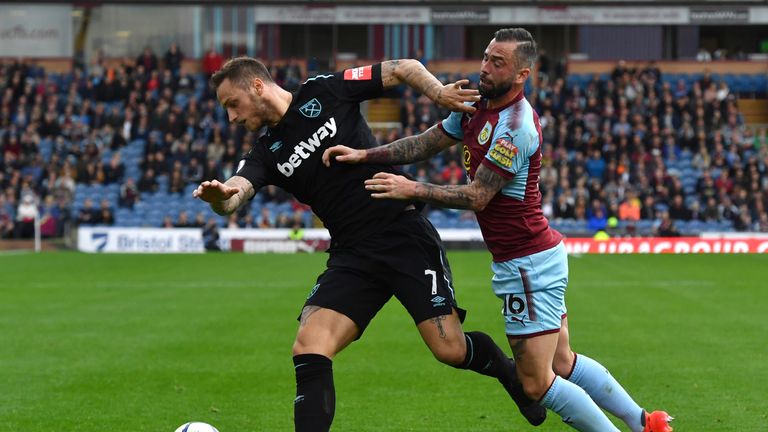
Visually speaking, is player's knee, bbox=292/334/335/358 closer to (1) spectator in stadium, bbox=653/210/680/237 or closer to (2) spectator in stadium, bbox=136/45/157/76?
(1) spectator in stadium, bbox=653/210/680/237

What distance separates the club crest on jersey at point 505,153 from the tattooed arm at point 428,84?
301 mm

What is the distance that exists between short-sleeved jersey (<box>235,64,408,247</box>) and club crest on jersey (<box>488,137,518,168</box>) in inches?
33.5

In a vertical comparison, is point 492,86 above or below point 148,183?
above

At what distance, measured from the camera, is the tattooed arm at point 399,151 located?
6520 millimetres

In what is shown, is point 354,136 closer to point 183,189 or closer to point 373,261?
point 373,261

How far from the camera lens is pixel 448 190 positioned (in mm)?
6172

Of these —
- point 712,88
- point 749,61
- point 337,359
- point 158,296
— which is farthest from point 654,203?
point 337,359

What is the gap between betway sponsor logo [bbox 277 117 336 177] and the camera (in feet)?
21.8

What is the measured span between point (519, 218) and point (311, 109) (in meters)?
1.46

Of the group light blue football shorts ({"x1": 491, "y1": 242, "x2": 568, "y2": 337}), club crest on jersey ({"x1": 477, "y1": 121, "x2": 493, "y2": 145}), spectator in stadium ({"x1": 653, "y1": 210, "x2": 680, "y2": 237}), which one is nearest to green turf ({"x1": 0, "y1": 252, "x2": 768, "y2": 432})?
light blue football shorts ({"x1": 491, "y1": 242, "x2": 568, "y2": 337})

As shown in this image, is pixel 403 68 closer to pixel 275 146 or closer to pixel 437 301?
pixel 275 146

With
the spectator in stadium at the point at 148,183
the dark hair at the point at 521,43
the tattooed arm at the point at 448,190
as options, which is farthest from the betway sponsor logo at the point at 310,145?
the spectator in stadium at the point at 148,183

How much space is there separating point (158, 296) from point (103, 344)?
5.62 meters

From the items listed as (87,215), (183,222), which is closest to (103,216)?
(87,215)
